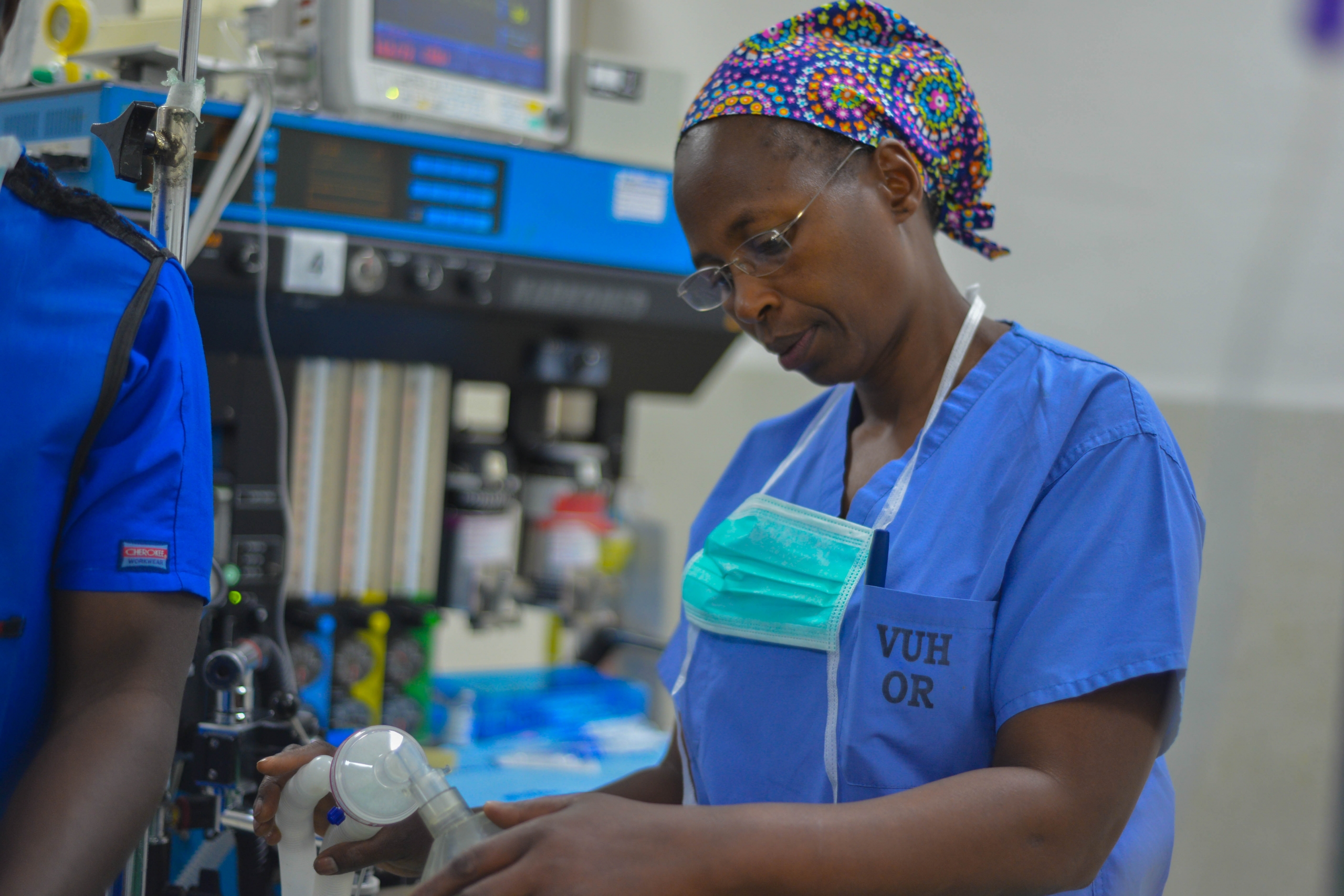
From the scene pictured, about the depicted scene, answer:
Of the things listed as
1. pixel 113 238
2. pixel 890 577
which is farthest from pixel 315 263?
pixel 890 577

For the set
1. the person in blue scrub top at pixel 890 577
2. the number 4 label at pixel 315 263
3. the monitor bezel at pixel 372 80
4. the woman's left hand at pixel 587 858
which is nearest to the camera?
the woman's left hand at pixel 587 858

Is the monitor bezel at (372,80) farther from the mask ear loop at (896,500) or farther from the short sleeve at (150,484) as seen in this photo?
the mask ear loop at (896,500)

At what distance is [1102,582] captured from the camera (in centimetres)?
95

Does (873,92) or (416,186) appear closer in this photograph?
(873,92)

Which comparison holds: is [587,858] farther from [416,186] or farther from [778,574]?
[416,186]

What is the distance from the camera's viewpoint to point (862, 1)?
122 cm

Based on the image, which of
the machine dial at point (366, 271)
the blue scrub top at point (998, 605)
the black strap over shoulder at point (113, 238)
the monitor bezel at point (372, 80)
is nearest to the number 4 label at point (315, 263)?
the machine dial at point (366, 271)

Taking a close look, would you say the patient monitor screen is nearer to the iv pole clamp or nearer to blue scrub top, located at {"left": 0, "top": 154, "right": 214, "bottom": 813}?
the iv pole clamp

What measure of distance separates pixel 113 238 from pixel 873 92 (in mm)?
714

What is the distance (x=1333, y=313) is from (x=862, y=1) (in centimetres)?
142


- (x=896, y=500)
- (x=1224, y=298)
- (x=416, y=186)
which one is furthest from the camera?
(x=1224, y=298)

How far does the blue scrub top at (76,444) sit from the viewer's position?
35.7 inches

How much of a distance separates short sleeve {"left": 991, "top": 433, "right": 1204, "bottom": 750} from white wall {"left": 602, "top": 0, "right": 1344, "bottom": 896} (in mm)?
1290

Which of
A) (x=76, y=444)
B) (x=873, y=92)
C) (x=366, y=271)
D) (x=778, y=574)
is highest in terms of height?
(x=873, y=92)
